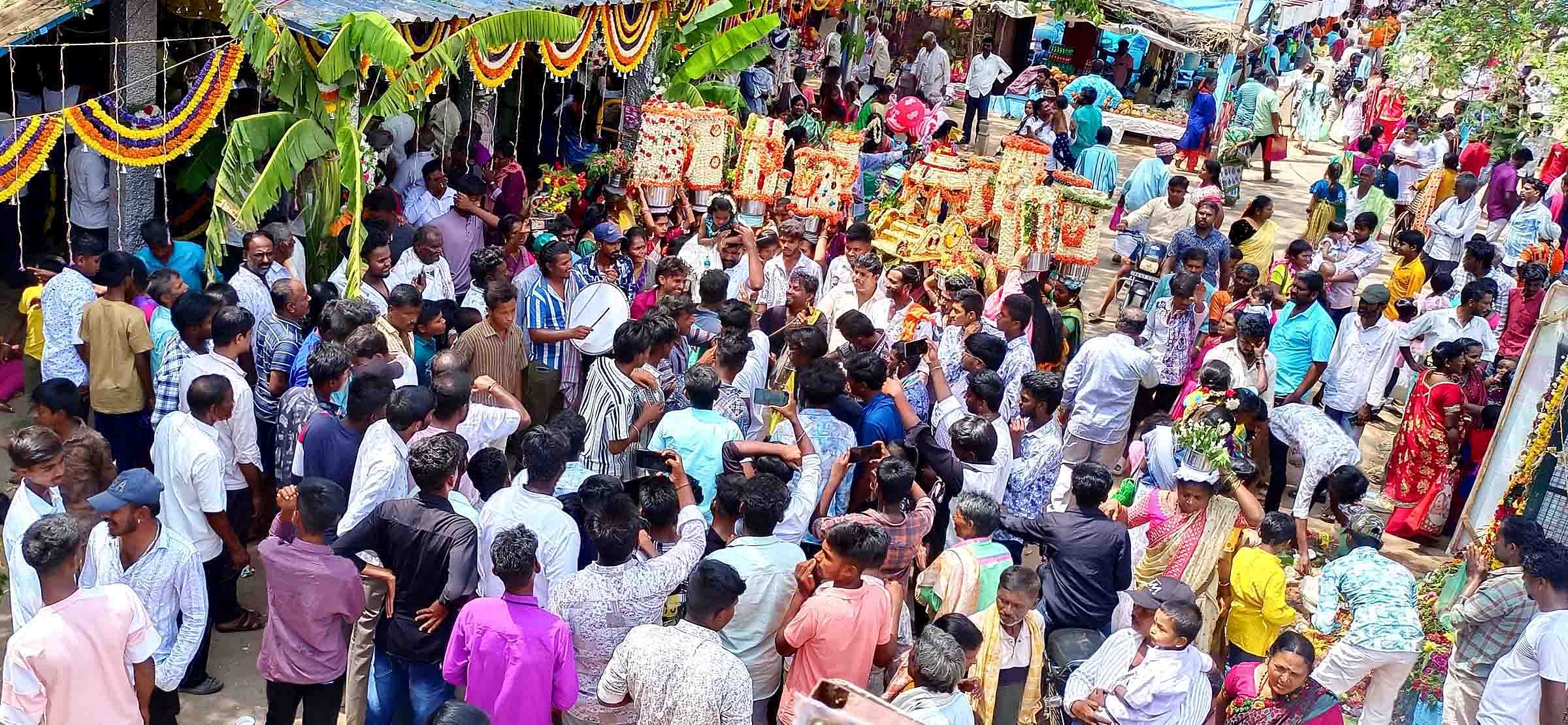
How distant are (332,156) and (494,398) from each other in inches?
106

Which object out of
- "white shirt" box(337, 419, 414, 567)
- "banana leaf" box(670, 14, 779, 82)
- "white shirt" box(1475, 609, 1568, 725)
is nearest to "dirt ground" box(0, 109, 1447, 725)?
"white shirt" box(337, 419, 414, 567)

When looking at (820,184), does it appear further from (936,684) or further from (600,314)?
(936,684)

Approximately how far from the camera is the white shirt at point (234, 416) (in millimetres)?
5605

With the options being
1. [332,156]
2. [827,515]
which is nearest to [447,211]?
[332,156]

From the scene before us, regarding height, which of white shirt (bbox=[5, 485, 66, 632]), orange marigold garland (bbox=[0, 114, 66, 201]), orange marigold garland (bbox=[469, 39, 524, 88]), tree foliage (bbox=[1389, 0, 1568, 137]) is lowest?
white shirt (bbox=[5, 485, 66, 632])

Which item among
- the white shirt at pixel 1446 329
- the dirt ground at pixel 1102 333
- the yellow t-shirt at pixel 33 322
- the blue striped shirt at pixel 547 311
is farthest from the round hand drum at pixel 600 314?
the white shirt at pixel 1446 329

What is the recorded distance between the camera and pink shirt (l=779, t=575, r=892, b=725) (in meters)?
4.54

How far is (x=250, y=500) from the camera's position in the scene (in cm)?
612

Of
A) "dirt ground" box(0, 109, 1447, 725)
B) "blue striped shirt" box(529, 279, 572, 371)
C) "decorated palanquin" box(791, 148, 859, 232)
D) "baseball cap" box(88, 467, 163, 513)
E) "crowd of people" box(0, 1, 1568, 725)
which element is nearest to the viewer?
"baseball cap" box(88, 467, 163, 513)

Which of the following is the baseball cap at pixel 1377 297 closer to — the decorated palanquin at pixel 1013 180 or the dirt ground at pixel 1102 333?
the dirt ground at pixel 1102 333

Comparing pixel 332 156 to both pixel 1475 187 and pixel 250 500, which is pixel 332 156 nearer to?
pixel 250 500

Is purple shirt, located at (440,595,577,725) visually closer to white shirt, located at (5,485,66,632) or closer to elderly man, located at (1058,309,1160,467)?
white shirt, located at (5,485,66,632)

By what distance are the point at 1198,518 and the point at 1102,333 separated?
5979mm

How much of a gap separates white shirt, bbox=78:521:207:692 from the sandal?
4.40ft
